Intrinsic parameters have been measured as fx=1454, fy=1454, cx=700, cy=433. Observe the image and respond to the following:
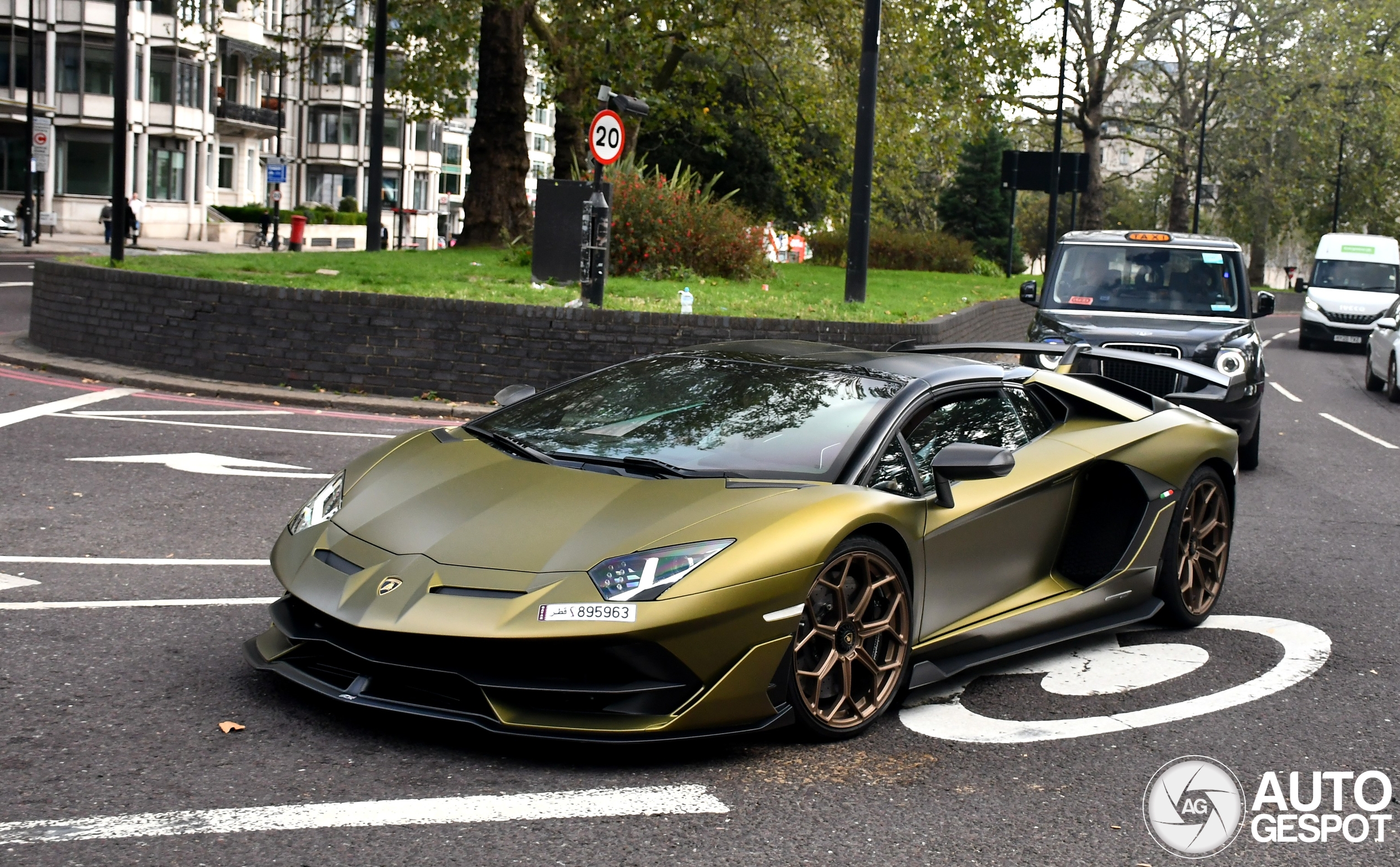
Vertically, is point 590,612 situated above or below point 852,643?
above

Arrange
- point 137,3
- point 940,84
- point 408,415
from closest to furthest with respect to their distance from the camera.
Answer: point 408,415 < point 940,84 < point 137,3

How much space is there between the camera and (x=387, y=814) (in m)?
3.89

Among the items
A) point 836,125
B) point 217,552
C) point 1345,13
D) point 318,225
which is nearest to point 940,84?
point 836,125

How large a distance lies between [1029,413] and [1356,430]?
11689mm

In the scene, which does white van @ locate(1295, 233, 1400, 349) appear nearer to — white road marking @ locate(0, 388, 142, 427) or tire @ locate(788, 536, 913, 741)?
white road marking @ locate(0, 388, 142, 427)

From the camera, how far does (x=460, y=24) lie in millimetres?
25000

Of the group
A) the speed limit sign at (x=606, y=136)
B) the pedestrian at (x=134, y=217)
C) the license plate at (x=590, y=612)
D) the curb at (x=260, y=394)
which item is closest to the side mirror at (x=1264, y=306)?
the speed limit sign at (x=606, y=136)

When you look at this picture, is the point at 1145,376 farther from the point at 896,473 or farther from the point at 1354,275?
the point at 1354,275

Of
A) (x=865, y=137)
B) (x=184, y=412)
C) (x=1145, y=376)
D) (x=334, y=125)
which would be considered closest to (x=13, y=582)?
(x=184, y=412)

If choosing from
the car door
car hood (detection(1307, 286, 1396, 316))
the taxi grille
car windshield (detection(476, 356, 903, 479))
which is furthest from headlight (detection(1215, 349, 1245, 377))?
car hood (detection(1307, 286, 1396, 316))

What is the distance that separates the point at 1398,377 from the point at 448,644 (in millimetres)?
19159

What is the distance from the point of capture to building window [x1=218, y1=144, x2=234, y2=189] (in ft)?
241

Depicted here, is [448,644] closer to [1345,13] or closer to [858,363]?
[858,363]

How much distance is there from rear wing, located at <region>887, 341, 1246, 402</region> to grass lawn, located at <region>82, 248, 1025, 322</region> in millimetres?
3708
